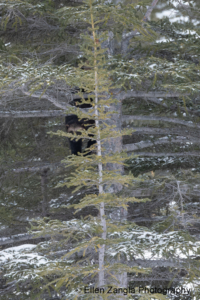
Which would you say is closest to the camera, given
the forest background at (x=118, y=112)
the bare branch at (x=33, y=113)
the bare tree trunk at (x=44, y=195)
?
the forest background at (x=118, y=112)

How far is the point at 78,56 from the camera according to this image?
648 cm

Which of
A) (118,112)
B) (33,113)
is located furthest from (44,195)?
(118,112)

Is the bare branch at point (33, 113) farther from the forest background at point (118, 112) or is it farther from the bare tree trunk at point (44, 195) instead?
the bare tree trunk at point (44, 195)

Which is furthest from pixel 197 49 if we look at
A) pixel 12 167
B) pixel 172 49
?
pixel 12 167

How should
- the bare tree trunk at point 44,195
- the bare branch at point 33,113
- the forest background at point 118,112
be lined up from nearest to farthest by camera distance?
the forest background at point 118,112 → the bare branch at point 33,113 → the bare tree trunk at point 44,195

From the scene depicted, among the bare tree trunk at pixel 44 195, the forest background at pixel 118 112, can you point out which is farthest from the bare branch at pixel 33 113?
the bare tree trunk at pixel 44 195

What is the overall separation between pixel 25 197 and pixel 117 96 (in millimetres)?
3899

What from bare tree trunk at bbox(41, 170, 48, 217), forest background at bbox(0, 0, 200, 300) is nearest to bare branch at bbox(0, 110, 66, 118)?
forest background at bbox(0, 0, 200, 300)

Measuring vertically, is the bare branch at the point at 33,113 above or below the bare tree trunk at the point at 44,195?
above

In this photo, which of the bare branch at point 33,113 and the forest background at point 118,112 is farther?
the bare branch at point 33,113

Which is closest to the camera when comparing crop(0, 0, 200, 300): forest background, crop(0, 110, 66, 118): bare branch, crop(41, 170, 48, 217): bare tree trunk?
crop(0, 0, 200, 300): forest background

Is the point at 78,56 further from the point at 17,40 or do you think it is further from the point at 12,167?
the point at 12,167

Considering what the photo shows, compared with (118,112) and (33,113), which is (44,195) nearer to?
(33,113)

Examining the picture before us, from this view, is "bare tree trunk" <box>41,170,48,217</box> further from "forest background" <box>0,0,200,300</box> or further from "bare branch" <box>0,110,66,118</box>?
"bare branch" <box>0,110,66,118</box>
